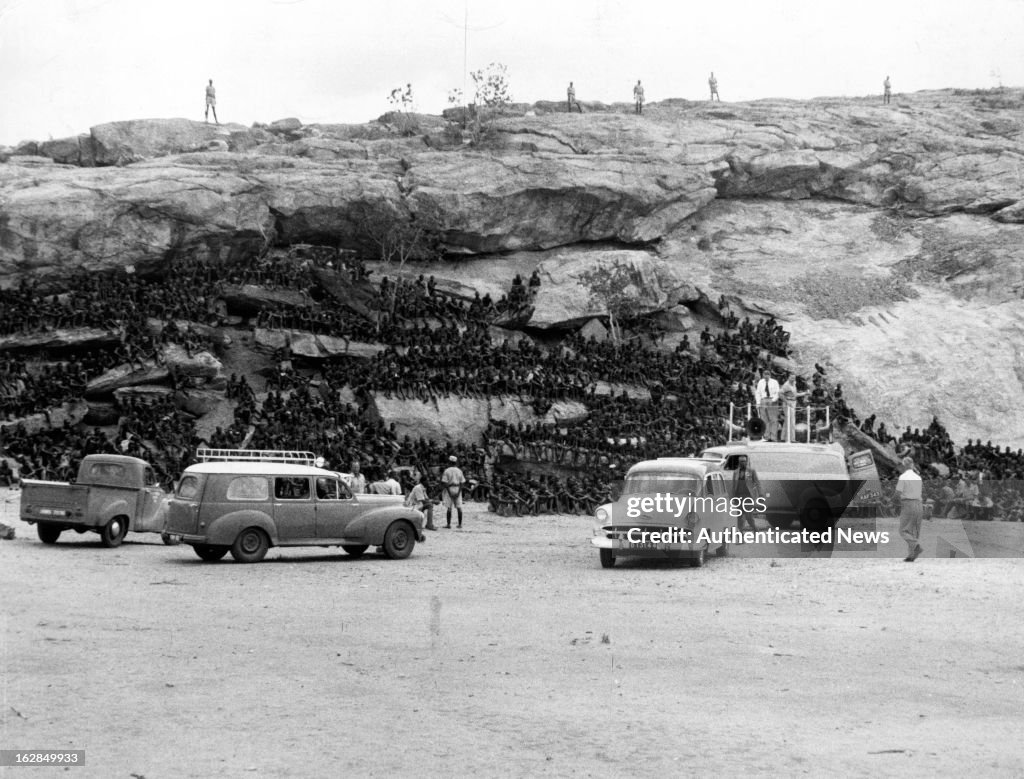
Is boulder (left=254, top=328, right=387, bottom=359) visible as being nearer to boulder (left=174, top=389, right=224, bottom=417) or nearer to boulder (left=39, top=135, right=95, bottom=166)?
boulder (left=174, top=389, right=224, bottom=417)

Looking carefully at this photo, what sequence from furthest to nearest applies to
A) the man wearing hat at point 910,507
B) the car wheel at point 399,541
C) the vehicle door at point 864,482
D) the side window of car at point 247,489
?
1. the vehicle door at point 864,482
2. the car wheel at point 399,541
3. the side window of car at point 247,489
4. the man wearing hat at point 910,507

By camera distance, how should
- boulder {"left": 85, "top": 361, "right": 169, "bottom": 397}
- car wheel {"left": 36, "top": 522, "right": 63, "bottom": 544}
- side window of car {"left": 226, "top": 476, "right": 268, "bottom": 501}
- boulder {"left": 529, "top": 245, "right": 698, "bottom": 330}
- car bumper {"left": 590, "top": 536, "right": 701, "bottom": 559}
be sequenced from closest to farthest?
1. car bumper {"left": 590, "top": 536, "right": 701, "bottom": 559}
2. side window of car {"left": 226, "top": 476, "right": 268, "bottom": 501}
3. car wheel {"left": 36, "top": 522, "right": 63, "bottom": 544}
4. boulder {"left": 85, "top": 361, "right": 169, "bottom": 397}
5. boulder {"left": 529, "top": 245, "right": 698, "bottom": 330}

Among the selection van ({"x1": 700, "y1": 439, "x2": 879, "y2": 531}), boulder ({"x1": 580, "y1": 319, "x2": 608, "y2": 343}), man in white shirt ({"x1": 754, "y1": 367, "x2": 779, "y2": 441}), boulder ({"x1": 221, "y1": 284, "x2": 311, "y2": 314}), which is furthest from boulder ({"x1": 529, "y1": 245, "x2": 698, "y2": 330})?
van ({"x1": 700, "y1": 439, "x2": 879, "y2": 531})

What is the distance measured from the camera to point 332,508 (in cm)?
1991

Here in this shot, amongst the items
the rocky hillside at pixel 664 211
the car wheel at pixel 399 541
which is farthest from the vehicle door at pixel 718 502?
the rocky hillside at pixel 664 211

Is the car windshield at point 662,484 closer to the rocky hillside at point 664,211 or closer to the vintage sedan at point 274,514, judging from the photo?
the vintage sedan at point 274,514

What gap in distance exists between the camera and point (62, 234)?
4531 centimetres

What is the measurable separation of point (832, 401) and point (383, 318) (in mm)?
16465

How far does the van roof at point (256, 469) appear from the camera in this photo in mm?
19203

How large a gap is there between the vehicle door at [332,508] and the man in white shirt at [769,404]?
948 cm

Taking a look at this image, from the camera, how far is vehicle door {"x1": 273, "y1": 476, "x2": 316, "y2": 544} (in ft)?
64.2

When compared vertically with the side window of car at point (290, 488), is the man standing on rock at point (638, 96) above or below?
above

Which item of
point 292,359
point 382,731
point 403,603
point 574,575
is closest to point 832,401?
point 292,359

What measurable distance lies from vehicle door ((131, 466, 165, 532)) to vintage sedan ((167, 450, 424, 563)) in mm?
3003
